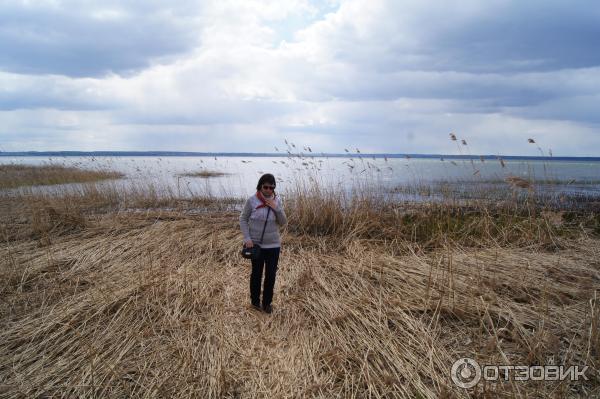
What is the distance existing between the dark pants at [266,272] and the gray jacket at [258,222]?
8 centimetres

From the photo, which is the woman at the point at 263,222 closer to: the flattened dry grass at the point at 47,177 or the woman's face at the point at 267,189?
the woman's face at the point at 267,189

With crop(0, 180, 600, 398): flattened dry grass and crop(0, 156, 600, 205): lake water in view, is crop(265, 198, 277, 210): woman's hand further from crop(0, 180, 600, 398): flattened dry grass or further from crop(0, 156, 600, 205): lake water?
crop(0, 156, 600, 205): lake water

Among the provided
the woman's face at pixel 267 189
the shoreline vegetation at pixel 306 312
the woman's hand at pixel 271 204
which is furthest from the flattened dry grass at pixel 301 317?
the woman's face at pixel 267 189

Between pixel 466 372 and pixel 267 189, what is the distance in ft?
7.30

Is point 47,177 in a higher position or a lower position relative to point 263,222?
lower

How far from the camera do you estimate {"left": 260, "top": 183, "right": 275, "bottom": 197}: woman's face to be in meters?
3.28

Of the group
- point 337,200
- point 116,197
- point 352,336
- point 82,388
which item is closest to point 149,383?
point 82,388

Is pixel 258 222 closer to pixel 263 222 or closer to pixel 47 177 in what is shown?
pixel 263 222

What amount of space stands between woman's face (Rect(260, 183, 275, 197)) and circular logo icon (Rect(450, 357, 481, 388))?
2120 millimetres

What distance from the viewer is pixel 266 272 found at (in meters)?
3.44

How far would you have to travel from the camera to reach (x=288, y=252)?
17.7ft

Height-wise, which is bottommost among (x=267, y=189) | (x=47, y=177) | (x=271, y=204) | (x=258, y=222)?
(x=47, y=177)

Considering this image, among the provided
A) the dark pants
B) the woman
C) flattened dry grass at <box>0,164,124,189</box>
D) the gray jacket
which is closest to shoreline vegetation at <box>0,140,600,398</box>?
the dark pants

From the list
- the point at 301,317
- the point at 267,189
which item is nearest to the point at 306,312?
the point at 301,317
